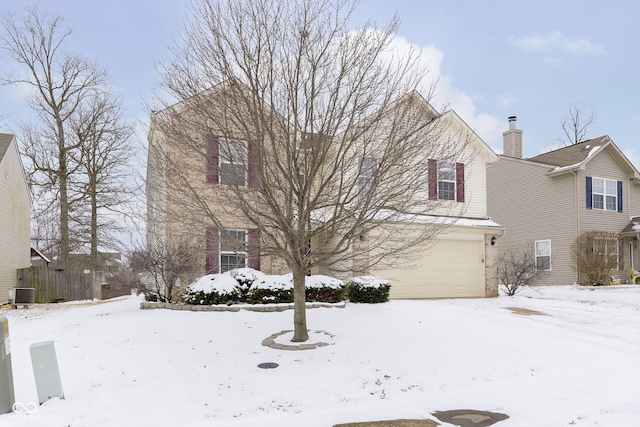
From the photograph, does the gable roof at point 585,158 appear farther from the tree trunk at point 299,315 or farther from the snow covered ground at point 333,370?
the tree trunk at point 299,315

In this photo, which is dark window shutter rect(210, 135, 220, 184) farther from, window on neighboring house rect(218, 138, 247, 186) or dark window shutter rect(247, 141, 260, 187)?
dark window shutter rect(247, 141, 260, 187)

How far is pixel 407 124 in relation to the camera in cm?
698

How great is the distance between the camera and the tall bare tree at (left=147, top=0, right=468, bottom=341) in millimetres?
6832

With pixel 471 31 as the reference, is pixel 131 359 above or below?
below

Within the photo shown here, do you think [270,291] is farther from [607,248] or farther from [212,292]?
[607,248]

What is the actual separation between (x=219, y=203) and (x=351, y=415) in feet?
12.3

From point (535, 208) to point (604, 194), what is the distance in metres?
3.31

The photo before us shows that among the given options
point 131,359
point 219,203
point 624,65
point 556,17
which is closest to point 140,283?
point 131,359

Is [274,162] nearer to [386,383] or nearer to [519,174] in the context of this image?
[386,383]

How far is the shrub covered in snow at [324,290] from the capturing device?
11633mm

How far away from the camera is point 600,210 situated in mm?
22641

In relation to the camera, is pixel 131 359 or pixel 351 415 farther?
pixel 131 359

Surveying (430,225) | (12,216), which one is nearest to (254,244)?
(430,225)

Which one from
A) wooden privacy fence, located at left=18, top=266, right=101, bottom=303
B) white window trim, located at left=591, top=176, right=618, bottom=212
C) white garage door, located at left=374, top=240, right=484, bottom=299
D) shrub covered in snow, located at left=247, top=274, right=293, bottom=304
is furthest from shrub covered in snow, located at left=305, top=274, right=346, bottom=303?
white window trim, located at left=591, top=176, right=618, bottom=212
